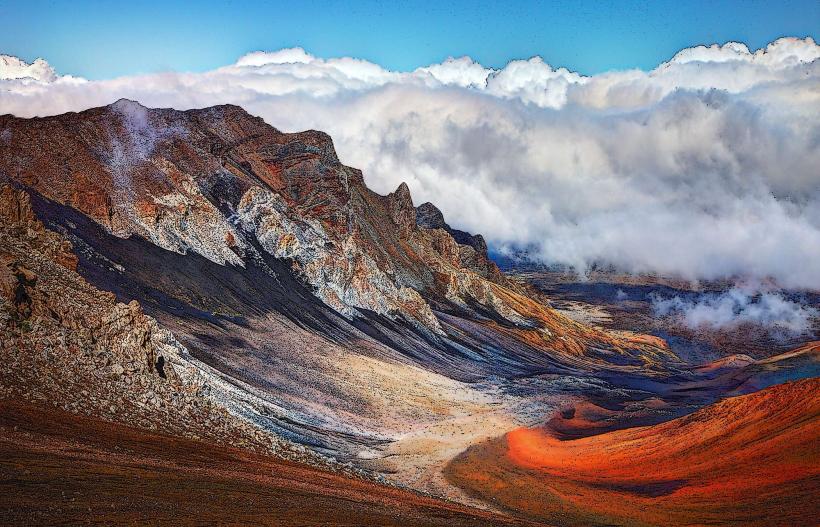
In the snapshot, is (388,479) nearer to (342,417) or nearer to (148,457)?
(342,417)

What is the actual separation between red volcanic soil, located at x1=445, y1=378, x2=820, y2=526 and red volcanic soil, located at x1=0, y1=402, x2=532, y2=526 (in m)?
10.8

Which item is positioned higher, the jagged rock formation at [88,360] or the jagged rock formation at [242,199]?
the jagged rock formation at [242,199]

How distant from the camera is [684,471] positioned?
47.1m

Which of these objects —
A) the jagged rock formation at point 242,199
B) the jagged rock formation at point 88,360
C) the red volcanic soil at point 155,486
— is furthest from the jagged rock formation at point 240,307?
the red volcanic soil at point 155,486

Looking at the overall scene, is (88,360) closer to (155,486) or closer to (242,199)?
(155,486)

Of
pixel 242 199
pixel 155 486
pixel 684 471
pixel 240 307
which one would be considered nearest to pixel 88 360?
pixel 155 486

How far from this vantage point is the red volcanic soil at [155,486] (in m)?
21.5

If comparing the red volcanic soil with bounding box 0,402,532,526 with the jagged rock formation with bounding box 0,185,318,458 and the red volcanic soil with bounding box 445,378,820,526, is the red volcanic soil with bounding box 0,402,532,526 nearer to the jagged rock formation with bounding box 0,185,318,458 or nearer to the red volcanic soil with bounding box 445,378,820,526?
the jagged rock formation with bounding box 0,185,318,458

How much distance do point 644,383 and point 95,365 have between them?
12503 cm

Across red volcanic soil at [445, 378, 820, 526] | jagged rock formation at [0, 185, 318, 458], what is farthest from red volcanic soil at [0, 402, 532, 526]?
red volcanic soil at [445, 378, 820, 526]

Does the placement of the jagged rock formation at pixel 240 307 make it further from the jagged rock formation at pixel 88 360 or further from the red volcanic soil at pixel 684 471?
the red volcanic soil at pixel 684 471

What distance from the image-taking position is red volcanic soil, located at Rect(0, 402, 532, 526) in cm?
2153

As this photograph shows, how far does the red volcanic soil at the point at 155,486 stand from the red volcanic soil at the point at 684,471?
10779 mm

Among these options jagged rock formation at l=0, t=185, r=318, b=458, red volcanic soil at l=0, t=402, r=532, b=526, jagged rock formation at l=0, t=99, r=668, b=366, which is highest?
jagged rock formation at l=0, t=99, r=668, b=366
